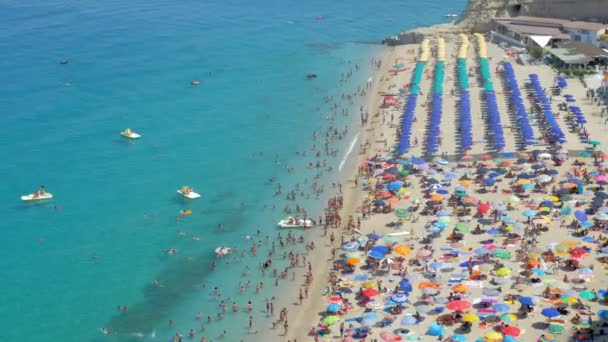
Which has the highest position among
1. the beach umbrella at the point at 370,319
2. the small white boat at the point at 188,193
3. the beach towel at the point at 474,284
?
the beach towel at the point at 474,284

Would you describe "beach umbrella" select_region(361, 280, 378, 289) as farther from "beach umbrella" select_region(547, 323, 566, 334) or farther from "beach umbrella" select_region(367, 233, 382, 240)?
"beach umbrella" select_region(547, 323, 566, 334)

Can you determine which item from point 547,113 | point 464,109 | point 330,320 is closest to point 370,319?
point 330,320

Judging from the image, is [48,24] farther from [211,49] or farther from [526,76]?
[526,76]

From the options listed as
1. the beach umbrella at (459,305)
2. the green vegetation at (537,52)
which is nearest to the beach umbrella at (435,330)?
the beach umbrella at (459,305)

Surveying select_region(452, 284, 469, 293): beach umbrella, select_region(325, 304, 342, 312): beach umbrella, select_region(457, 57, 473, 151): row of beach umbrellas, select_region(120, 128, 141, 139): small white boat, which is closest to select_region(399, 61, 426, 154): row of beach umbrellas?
select_region(457, 57, 473, 151): row of beach umbrellas

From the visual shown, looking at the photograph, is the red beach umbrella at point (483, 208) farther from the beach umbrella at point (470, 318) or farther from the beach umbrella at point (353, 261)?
the beach umbrella at point (470, 318)

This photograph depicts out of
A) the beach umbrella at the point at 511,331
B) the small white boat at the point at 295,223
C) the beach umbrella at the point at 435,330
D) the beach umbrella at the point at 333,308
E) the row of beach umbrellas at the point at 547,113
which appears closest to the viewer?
the beach umbrella at the point at 511,331
